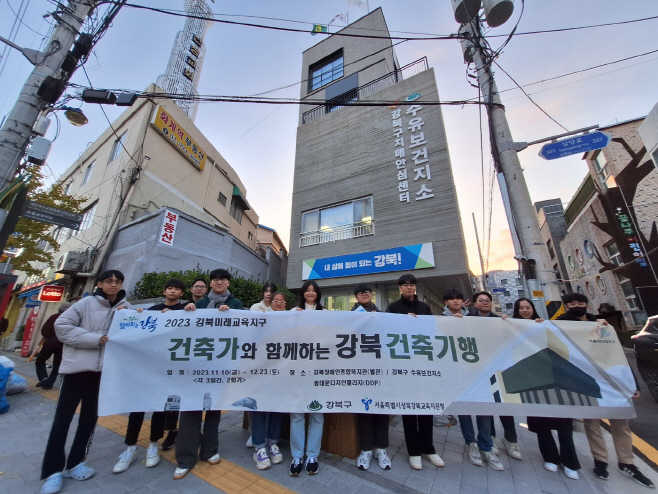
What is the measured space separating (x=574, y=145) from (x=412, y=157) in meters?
4.94

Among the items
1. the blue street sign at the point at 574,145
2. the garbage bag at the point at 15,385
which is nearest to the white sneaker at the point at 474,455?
the blue street sign at the point at 574,145

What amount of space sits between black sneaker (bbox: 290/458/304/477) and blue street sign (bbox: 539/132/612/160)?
640cm

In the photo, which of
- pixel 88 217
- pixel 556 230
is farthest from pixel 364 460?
pixel 556 230

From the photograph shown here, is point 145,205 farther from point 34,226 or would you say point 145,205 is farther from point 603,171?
point 603,171

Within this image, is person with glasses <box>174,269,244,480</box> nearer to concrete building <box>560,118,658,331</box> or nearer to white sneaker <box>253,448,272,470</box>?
white sneaker <box>253,448,272,470</box>

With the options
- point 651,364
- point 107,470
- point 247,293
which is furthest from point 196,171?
point 651,364

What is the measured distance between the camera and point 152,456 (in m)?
2.61

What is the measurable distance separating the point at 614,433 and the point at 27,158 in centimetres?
981

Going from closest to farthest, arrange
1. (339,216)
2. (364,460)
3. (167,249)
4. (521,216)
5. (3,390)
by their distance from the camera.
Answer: (364,460), (3,390), (521,216), (167,249), (339,216)

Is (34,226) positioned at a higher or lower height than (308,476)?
higher

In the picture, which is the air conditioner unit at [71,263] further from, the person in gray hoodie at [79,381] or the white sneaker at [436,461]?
the white sneaker at [436,461]

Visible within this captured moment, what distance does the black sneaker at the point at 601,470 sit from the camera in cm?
252

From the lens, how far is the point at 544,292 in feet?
14.3

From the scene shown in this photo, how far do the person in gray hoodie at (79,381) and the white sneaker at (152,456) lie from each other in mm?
433
